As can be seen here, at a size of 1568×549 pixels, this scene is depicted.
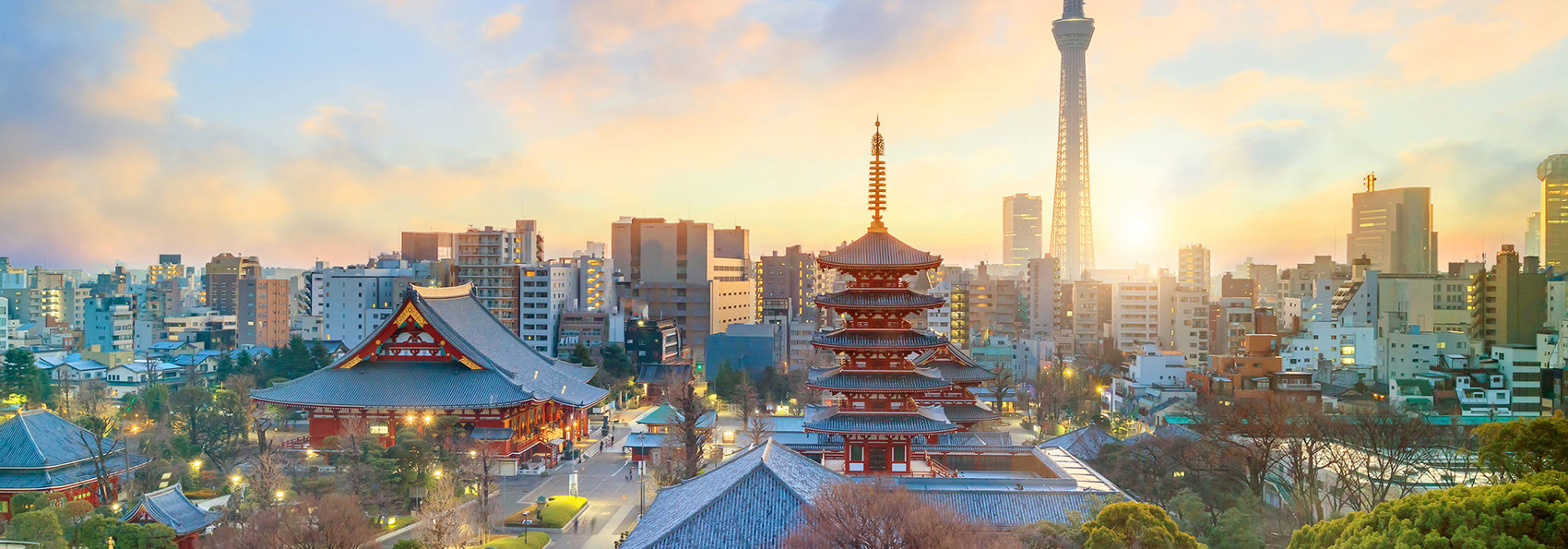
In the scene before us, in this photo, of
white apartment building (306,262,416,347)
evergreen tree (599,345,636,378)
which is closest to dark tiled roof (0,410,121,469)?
evergreen tree (599,345,636,378)

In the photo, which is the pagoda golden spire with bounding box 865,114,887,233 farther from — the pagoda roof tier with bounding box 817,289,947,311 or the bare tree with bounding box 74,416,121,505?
the bare tree with bounding box 74,416,121,505

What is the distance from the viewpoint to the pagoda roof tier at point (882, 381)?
27.9m

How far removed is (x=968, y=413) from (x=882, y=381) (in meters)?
9.99

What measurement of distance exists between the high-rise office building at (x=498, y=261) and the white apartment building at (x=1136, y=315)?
41.8 m

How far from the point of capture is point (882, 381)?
28.2m

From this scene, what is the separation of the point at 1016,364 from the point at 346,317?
153 ft


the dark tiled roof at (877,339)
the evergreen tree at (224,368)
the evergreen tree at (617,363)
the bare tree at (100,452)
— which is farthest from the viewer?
the evergreen tree at (617,363)

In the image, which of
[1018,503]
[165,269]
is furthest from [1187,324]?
[165,269]

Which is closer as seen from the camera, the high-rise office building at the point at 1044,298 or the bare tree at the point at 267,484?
the bare tree at the point at 267,484

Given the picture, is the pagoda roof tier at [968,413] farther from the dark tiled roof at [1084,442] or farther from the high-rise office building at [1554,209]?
the high-rise office building at [1554,209]

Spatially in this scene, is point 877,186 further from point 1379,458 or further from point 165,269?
point 165,269

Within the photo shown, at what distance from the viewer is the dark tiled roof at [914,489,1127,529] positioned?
75.7 ft

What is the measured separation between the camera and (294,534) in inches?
789

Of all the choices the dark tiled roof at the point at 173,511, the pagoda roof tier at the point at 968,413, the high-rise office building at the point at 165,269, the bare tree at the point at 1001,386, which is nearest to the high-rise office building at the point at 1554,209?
the bare tree at the point at 1001,386
